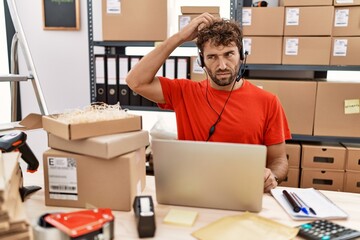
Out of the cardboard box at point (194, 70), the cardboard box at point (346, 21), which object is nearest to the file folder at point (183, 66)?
the cardboard box at point (194, 70)

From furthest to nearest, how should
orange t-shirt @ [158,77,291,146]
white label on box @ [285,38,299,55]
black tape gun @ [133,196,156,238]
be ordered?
white label on box @ [285,38,299,55] < orange t-shirt @ [158,77,291,146] < black tape gun @ [133,196,156,238]

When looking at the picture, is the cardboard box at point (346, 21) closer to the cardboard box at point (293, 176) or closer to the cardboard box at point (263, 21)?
the cardboard box at point (263, 21)

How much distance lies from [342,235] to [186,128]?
0.94 metres

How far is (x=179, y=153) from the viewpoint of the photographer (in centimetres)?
99

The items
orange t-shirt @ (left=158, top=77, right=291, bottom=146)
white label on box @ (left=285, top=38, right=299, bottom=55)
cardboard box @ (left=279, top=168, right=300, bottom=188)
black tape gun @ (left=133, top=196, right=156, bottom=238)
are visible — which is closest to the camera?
black tape gun @ (left=133, top=196, right=156, bottom=238)

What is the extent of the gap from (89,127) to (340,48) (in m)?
1.67

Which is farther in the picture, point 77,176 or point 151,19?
point 151,19

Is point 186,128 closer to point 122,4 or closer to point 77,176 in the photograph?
point 77,176

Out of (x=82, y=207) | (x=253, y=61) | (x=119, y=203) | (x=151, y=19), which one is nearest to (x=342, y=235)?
(x=119, y=203)

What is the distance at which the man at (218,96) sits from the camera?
5.00 feet

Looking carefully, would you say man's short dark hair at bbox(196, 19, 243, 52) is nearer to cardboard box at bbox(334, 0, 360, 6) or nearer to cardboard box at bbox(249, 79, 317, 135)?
cardboard box at bbox(249, 79, 317, 135)

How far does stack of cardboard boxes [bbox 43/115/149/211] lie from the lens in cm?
101

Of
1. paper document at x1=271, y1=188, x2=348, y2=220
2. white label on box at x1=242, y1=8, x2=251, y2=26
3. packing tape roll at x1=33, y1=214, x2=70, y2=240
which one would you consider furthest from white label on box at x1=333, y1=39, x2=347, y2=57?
packing tape roll at x1=33, y1=214, x2=70, y2=240

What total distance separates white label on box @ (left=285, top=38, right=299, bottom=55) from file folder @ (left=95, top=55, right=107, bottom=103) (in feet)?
3.93
